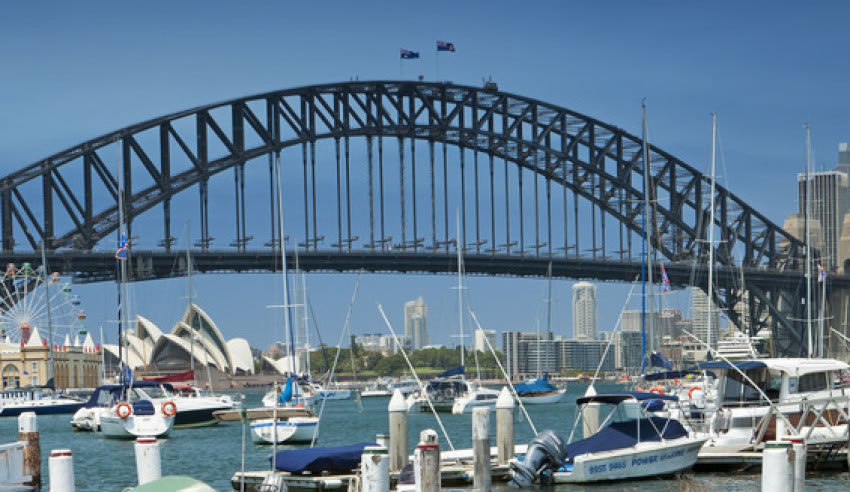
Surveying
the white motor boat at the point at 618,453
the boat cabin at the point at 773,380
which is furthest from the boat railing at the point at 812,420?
the white motor boat at the point at 618,453

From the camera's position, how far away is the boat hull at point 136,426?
4994 cm

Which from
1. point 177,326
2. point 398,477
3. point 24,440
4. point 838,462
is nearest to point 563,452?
point 398,477

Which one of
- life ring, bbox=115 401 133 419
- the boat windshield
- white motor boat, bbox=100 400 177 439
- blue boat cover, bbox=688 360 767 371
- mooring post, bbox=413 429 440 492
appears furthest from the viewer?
life ring, bbox=115 401 133 419

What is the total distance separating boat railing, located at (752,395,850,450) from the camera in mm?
29906

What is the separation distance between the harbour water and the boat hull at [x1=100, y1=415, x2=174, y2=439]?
0.41 metres

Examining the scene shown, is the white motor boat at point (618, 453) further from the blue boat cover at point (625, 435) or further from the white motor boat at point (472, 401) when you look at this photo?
the white motor boat at point (472, 401)

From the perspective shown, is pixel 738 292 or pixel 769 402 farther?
pixel 738 292

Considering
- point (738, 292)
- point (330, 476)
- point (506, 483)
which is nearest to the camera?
point (330, 476)

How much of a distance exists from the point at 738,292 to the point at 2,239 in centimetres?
5478

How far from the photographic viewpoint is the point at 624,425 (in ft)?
96.1

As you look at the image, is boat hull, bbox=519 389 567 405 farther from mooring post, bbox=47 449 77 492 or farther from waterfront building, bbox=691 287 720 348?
mooring post, bbox=47 449 77 492

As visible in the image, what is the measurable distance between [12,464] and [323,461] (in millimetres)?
7063

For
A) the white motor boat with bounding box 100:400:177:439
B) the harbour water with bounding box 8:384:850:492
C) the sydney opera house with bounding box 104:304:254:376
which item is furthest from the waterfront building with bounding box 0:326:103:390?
the white motor boat with bounding box 100:400:177:439

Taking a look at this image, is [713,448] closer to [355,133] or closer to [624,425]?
[624,425]
